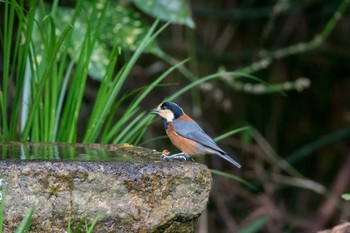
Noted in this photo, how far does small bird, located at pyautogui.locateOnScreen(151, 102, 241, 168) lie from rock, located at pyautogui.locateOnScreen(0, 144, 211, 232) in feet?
1.36

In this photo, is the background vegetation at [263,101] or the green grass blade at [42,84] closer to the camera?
the green grass blade at [42,84]

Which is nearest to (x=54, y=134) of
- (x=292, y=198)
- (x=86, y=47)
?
(x=86, y=47)

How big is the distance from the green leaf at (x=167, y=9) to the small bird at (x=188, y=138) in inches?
31.6

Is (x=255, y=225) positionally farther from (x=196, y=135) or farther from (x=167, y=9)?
(x=196, y=135)

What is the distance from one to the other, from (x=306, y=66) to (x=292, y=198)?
4.40 ft

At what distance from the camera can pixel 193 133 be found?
3.42 meters

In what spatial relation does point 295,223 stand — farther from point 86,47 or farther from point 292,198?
point 86,47

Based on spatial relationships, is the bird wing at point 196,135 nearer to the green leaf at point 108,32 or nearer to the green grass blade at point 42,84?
the green grass blade at point 42,84

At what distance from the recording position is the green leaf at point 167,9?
4.27 metres

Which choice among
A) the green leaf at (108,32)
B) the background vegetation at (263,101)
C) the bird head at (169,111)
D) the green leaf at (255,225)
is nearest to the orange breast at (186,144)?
the bird head at (169,111)

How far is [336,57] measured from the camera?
7.21m

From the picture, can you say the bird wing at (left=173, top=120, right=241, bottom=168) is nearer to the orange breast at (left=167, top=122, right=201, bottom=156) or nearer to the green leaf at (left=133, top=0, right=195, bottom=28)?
the orange breast at (left=167, top=122, right=201, bottom=156)

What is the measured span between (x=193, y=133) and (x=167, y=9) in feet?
3.68

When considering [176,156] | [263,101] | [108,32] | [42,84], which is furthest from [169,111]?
[263,101]
